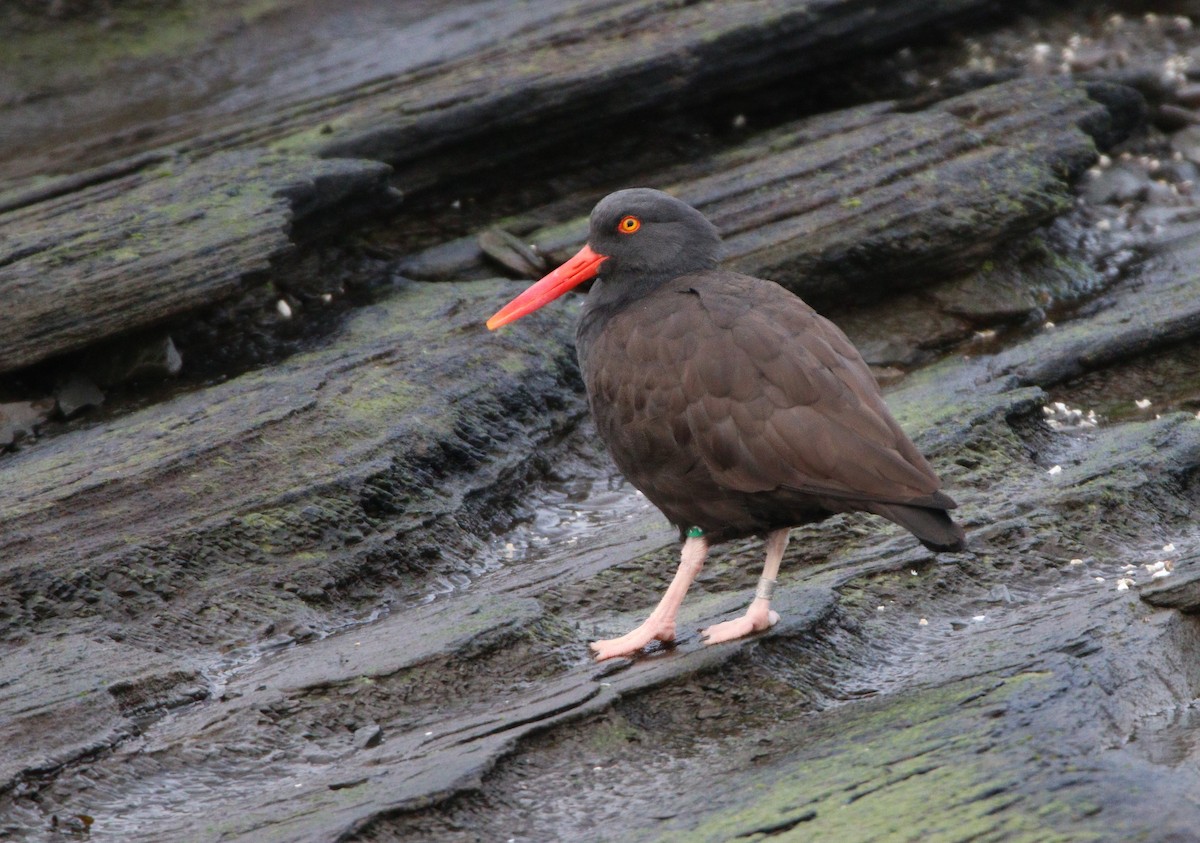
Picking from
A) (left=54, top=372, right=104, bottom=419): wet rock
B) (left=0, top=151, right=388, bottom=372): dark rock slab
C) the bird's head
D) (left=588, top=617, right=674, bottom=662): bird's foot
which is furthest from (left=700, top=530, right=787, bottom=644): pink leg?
(left=54, top=372, right=104, bottom=419): wet rock

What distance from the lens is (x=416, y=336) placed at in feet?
23.1

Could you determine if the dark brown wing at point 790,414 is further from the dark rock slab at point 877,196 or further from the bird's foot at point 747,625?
the dark rock slab at point 877,196

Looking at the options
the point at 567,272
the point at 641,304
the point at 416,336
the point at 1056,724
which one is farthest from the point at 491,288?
the point at 1056,724

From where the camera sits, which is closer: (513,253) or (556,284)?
(556,284)

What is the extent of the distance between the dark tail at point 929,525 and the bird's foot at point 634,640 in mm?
944

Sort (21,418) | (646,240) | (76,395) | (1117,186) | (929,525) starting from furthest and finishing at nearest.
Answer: (1117,186)
(76,395)
(21,418)
(646,240)
(929,525)

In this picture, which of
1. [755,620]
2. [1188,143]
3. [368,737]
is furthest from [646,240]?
[1188,143]

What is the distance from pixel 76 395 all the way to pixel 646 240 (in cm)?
313

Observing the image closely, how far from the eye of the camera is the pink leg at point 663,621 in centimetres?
488

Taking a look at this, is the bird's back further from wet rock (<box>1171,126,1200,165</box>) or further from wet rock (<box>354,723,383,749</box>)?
wet rock (<box>1171,126,1200,165</box>)

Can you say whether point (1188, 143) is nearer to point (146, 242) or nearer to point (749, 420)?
point (749, 420)

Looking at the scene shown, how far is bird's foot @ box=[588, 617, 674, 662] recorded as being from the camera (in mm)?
4863

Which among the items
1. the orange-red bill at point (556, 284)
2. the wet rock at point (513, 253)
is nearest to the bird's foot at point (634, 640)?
the orange-red bill at point (556, 284)

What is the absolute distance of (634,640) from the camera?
488 cm
